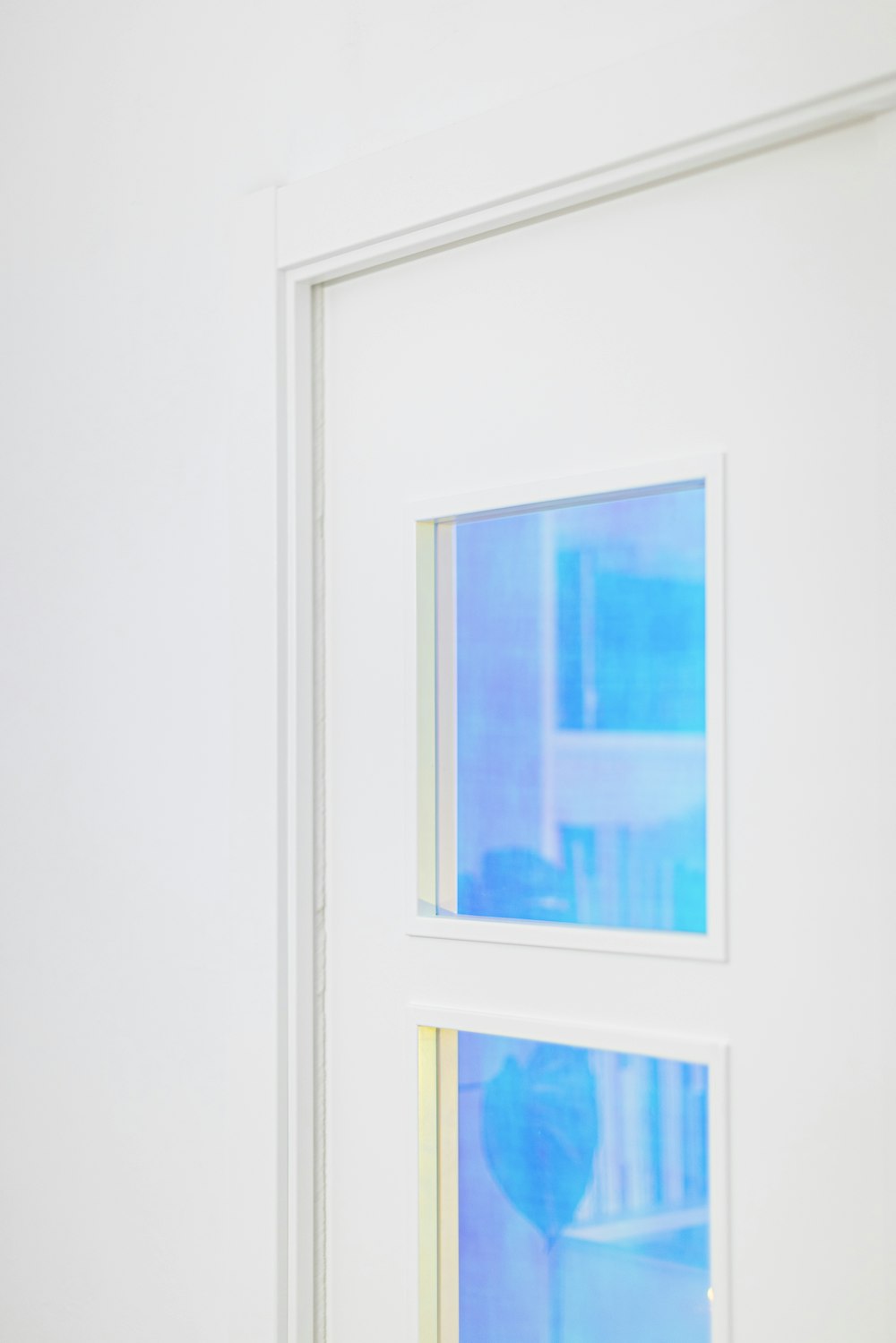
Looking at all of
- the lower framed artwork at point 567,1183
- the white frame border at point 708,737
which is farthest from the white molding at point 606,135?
the lower framed artwork at point 567,1183

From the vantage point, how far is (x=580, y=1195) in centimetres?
94

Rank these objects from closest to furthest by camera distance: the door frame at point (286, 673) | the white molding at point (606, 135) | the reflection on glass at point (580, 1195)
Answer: the white molding at point (606, 135)
the reflection on glass at point (580, 1195)
the door frame at point (286, 673)

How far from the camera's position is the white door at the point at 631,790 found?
2.63ft

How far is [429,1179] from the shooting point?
102cm

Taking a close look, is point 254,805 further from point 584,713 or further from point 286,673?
point 584,713

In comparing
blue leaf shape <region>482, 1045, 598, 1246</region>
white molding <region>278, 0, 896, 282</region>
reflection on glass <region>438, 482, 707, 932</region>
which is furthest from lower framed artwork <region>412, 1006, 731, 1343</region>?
white molding <region>278, 0, 896, 282</region>

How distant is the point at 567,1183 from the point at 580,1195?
0.05ft

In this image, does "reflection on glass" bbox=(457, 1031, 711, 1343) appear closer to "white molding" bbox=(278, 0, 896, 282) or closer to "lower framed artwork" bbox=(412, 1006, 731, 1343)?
"lower framed artwork" bbox=(412, 1006, 731, 1343)

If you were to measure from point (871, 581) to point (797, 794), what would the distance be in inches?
6.2

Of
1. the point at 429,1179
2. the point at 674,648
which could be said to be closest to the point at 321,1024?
the point at 429,1179

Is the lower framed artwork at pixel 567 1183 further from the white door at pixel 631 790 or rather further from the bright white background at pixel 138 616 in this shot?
the bright white background at pixel 138 616

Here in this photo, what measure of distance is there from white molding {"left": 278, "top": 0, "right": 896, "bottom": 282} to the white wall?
0.14ft

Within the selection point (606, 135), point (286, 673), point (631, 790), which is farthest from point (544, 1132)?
point (606, 135)

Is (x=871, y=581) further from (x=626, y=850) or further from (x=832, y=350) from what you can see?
(x=626, y=850)
